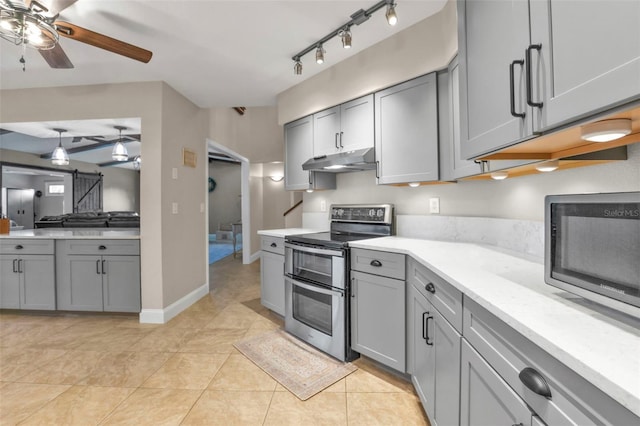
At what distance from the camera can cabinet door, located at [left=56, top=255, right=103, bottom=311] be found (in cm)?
312

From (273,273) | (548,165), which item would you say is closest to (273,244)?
(273,273)

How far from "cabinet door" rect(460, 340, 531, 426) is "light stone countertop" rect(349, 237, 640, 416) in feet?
0.69

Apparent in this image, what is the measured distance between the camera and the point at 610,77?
627mm

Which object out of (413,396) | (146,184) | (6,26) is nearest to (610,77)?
(413,396)

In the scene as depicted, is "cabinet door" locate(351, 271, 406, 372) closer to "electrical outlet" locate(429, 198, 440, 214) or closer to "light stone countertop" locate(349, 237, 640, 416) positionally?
"light stone countertop" locate(349, 237, 640, 416)

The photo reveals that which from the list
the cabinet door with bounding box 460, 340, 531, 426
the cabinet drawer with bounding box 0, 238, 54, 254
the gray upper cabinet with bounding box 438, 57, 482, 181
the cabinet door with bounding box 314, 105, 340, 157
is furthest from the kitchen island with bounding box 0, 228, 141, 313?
the cabinet door with bounding box 460, 340, 531, 426

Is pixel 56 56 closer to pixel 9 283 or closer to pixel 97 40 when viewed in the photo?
pixel 97 40

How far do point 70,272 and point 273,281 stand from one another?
87.2 inches

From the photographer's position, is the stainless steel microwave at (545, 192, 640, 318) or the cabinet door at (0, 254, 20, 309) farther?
the cabinet door at (0, 254, 20, 309)

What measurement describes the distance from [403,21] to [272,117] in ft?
13.0

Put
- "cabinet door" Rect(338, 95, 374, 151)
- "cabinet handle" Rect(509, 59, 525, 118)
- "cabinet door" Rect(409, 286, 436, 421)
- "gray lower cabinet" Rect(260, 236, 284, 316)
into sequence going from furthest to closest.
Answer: "gray lower cabinet" Rect(260, 236, 284, 316) → "cabinet door" Rect(338, 95, 374, 151) → "cabinet door" Rect(409, 286, 436, 421) → "cabinet handle" Rect(509, 59, 525, 118)

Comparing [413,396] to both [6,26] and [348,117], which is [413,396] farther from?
[6,26]

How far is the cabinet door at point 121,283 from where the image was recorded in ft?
10.1

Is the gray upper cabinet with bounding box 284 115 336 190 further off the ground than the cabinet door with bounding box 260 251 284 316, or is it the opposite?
the gray upper cabinet with bounding box 284 115 336 190
